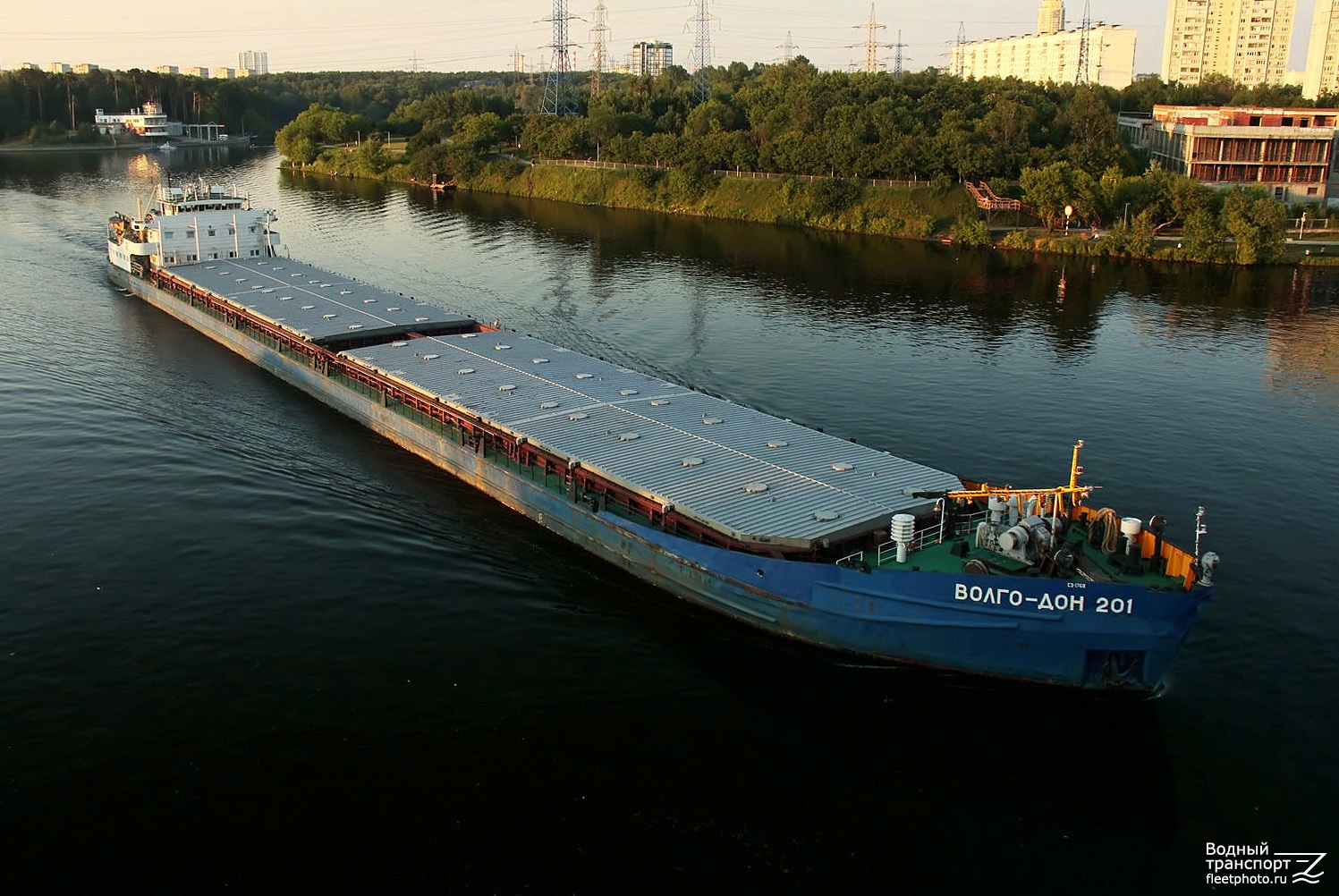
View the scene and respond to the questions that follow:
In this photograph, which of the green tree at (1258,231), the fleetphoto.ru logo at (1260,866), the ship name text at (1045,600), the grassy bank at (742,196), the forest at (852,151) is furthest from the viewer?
the grassy bank at (742,196)

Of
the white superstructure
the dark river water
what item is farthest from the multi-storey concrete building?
the white superstructure

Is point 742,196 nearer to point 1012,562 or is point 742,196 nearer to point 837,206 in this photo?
point 837,206

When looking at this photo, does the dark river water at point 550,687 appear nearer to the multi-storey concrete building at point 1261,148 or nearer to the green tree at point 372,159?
the multi-storey concrete building at point 1261,148

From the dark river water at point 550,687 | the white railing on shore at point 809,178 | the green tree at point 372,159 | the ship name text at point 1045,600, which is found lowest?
the dark river water at point 550,687

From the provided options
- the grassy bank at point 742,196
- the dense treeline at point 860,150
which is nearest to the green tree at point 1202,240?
the dense treeline at point 860,150

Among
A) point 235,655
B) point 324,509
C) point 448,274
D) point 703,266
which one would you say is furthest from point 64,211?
point 235,655

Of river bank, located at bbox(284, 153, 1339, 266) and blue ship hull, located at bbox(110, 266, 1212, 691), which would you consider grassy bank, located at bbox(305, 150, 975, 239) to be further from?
blue ship hull, located at bbox(110, 266, 1212, 691)

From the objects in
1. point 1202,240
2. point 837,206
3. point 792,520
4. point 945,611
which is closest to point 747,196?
point 837,206
